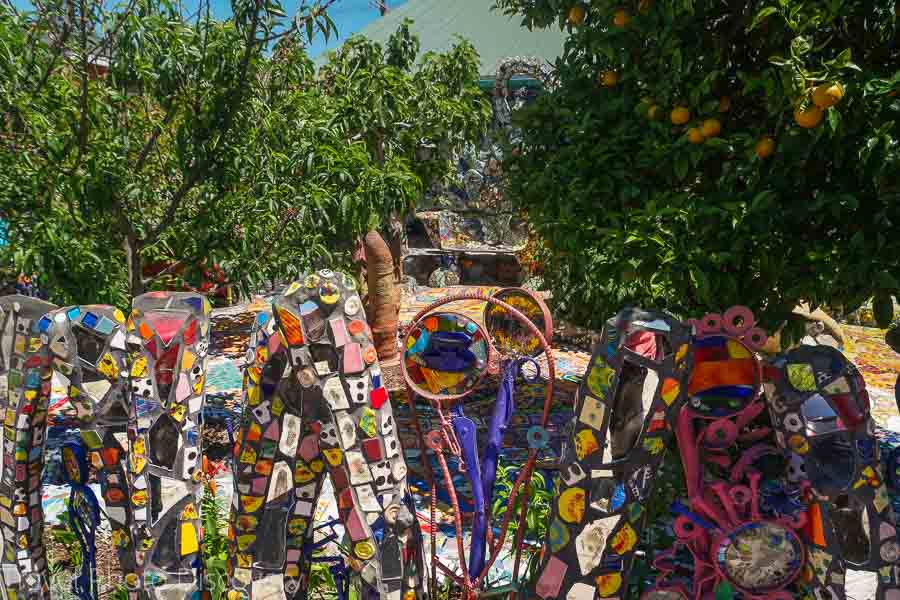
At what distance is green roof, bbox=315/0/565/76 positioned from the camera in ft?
59.6

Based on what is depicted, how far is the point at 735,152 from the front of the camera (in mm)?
3145

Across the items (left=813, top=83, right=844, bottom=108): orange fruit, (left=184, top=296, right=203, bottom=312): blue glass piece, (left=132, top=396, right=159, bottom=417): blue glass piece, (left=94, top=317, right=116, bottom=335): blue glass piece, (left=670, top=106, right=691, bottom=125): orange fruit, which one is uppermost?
(left=670, top=106, right=691, bottom=125): orange fruit

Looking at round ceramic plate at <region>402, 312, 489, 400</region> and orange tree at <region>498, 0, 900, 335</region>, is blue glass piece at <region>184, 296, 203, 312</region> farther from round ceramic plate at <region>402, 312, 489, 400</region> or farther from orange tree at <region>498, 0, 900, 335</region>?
orange tree at <region>498, 0, 900, 335</region>

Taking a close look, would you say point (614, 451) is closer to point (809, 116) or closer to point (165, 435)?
point (809, 116)

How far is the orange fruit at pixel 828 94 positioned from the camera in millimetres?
2477

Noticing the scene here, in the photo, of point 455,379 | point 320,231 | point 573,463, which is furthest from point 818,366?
point 320,231

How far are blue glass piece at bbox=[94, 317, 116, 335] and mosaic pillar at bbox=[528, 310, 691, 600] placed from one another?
1.77 metres

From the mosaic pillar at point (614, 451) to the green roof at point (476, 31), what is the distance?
1486cm

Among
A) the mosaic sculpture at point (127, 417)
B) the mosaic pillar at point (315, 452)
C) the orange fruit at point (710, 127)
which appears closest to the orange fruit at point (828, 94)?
the orange fruit at point (710, 127)

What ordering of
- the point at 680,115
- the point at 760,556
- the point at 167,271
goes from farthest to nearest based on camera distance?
the point at 167,271, the point at 680,115, the point at 760,556

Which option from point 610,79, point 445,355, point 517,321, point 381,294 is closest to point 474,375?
point 445,355

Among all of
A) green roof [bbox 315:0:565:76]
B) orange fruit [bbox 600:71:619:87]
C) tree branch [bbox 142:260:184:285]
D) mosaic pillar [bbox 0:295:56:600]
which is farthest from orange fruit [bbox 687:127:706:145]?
green roof [bbox 315:0:565:76]

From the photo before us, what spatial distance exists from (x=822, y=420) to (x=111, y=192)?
11.9 feet

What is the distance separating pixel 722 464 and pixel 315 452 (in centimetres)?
150
